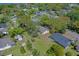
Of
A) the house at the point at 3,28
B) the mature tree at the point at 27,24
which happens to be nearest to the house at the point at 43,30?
the mature tree at the point at 27,24

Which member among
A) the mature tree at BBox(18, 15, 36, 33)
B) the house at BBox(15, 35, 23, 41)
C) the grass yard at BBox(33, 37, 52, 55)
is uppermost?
the mature tree at BBox(18, 15, 36, 33)

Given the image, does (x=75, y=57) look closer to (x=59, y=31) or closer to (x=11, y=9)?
(x=59, y=31)

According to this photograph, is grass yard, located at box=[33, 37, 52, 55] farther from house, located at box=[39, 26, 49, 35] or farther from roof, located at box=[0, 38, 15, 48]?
roof, located at box=[0, 38, 15, 48]

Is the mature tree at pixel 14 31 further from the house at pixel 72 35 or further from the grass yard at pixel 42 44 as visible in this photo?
the house at pixel 72 35

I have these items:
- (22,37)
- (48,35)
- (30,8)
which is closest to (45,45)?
(48,35)

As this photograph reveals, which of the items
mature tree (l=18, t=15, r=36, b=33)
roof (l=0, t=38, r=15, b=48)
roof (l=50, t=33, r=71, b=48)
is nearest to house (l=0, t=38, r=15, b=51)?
roof (l=0, t=38, r=15, b=48)

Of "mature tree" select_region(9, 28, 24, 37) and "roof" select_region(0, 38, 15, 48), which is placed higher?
"mature tree" select_region(9, 28, 24, 37)
